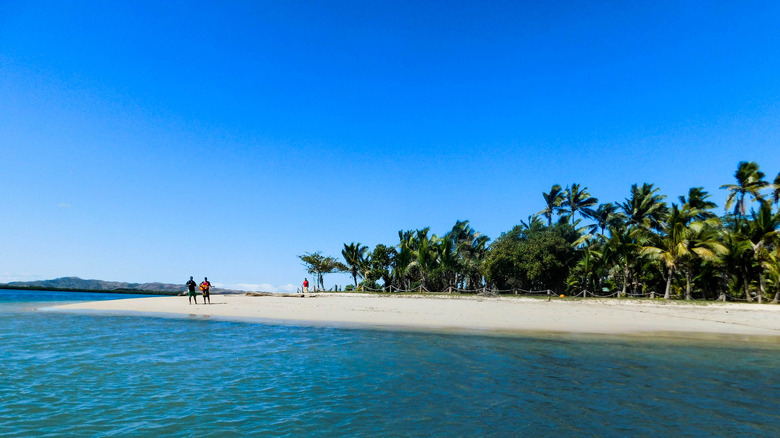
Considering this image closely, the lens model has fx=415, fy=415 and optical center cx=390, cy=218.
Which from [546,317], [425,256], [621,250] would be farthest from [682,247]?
[425,256]

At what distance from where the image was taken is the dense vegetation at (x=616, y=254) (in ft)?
102

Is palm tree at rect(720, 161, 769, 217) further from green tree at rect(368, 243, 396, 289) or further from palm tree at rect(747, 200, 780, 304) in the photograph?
green tree at rect(368, 243, 396, 289)

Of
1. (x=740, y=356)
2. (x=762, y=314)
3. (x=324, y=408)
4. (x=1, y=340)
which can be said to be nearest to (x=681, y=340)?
(x=740, y=356)

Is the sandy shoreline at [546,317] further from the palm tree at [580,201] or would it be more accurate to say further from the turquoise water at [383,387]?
the palm tree at [580,201]

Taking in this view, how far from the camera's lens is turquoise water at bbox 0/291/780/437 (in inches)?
238

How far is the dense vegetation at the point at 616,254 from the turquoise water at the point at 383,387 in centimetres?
2173

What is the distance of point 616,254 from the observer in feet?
123

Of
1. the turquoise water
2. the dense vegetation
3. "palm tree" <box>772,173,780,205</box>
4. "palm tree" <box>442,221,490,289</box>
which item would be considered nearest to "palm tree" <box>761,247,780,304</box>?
the dense vegetation

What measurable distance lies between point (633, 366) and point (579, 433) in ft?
18.1

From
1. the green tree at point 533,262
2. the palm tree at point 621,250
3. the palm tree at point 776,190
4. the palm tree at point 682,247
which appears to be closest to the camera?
the palm tree at point 682,247

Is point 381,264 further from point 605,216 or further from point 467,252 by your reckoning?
point 605,216

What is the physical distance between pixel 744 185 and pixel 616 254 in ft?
55.7

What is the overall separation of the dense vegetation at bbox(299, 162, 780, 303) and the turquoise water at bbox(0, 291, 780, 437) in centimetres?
2173

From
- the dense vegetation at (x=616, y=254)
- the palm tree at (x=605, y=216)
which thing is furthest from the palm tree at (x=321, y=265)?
the palm tree at (x=605, y=216)
